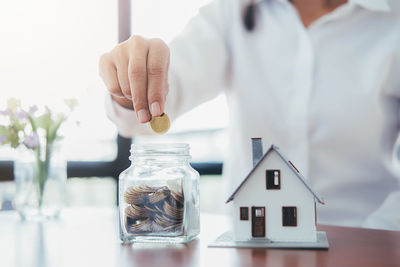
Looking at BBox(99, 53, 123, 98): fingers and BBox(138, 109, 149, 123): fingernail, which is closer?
BBox(138, 109, 149, 123): fingernail

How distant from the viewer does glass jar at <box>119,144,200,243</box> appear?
835mm

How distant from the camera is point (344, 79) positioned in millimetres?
1499

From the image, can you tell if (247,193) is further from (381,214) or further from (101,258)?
(381,214)

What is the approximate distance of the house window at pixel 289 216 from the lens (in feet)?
2.73

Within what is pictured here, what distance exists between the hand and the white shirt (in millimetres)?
298

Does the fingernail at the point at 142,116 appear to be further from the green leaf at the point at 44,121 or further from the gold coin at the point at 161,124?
the green leaf at the point at 44,121

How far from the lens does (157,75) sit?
0.98 m

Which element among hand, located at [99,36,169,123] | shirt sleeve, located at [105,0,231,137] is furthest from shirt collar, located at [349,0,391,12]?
hand, located at [99,36,169,123]

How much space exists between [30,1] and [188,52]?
5.50 ft

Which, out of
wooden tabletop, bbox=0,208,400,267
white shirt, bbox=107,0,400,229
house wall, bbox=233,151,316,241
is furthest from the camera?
white shirt, bbox=107,0,400,229

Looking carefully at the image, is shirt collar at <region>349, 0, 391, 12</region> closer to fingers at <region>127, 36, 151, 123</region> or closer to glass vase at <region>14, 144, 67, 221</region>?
fingers at <region>127, 36, 151, 123</region>

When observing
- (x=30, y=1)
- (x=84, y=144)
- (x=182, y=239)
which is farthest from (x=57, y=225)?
(x=30, y=1)

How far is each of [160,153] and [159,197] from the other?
88mm

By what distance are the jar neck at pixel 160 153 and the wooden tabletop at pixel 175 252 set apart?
5.8 inches
